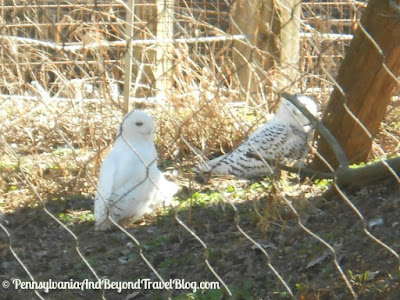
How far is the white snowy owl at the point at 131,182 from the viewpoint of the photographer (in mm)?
3027

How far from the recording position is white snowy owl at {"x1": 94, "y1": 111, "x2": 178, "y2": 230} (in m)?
3.03

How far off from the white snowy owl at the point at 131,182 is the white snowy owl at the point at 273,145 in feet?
2.09

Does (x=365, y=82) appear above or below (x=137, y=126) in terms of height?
above

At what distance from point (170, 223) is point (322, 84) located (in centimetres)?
164

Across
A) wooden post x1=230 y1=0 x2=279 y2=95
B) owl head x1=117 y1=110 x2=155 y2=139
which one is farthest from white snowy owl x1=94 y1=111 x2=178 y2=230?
wooden post x1=230 y1=0 x2=279 y2=95

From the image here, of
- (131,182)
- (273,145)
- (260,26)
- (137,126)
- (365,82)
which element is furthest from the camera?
(260,26)

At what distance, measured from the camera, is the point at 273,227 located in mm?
2719

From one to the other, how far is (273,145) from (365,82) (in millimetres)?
1221

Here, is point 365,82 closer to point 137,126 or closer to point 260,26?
point 137,126

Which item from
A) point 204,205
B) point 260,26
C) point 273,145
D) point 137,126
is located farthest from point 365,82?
point 260,26

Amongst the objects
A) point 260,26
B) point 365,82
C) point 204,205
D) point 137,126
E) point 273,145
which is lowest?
point 273,145

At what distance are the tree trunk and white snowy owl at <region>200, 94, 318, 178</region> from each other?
2.07 feet

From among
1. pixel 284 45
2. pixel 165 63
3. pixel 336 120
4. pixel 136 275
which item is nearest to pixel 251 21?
pixel 284 45

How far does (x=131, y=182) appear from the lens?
10.2 feet
